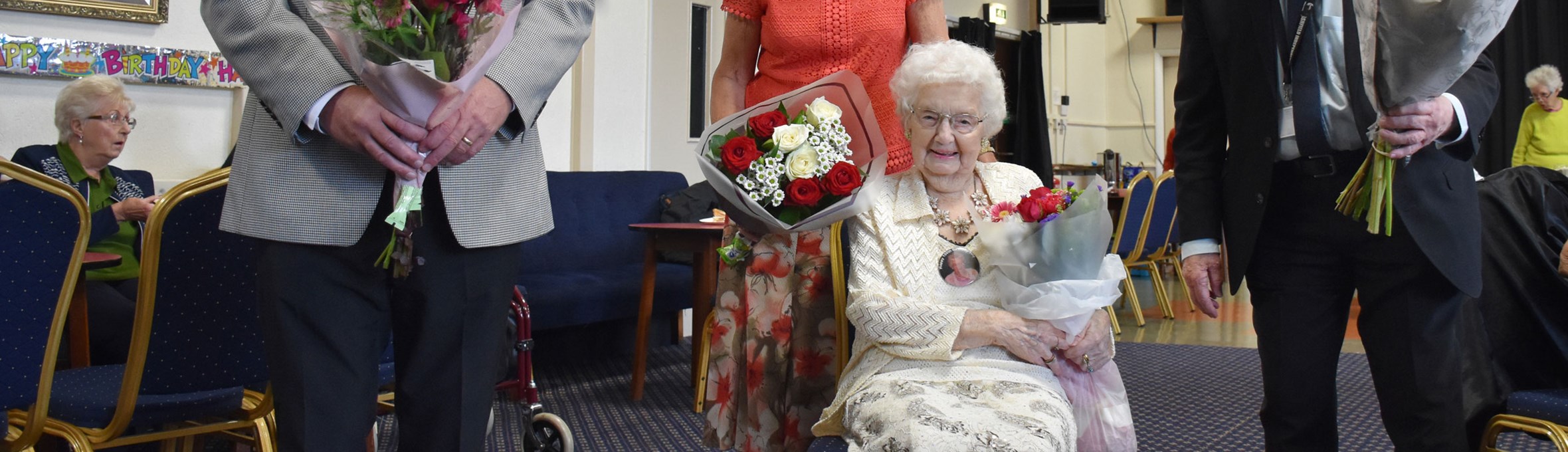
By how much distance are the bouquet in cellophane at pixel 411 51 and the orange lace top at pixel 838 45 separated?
877mm

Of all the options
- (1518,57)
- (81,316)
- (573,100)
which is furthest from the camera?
(1518,57)

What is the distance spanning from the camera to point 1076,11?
34.4ft

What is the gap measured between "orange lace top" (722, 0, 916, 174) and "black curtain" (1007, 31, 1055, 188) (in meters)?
7.68

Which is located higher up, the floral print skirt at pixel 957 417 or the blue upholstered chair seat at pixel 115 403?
the floral print skirt at pixel 957 417

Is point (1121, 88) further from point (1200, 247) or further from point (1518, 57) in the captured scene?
point (1200, 247)

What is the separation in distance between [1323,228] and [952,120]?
637 mm

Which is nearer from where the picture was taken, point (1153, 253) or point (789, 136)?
point (789, 136)

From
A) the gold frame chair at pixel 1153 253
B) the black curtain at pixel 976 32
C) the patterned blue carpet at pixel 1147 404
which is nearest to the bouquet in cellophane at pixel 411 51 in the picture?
the patterned blue carpet at pixel 1147 404

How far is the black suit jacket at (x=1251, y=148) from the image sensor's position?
1.59 meters

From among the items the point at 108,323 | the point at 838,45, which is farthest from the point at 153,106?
the point at 838,45

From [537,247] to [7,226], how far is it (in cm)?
319

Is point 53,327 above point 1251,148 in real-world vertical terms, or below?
below

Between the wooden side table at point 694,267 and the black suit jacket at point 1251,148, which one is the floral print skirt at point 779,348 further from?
the wooden side table at point 694,267

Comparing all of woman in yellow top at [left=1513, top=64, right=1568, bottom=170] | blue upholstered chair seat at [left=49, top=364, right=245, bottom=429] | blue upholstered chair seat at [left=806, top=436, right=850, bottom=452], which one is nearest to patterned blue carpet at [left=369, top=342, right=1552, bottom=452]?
blue upholstered chair seat at [left=49, top=364, right=245, bottom=429]
